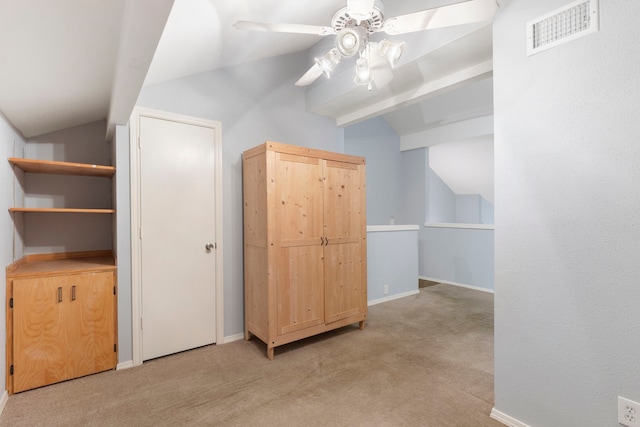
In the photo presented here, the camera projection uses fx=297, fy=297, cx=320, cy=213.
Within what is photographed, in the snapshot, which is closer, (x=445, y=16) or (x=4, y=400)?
(x=445, y=16)

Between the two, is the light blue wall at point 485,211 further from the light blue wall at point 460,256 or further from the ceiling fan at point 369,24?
the ceiling fan at point 369,24

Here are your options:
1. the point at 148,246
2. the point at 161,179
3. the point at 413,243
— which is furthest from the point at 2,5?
the point at 413,243

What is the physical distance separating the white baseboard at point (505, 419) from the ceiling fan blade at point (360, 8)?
7.99 feet

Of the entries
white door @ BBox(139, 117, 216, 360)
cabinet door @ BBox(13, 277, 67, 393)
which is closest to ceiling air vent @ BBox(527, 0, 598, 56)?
white door @ BBox(139, 117, 216, 360)

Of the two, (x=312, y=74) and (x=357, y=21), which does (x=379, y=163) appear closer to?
(x=312, y=74)

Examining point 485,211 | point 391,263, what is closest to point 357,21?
point 391,263

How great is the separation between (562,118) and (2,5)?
2.55m

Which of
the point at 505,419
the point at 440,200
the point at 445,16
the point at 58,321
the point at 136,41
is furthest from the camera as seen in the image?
the point at 440,200

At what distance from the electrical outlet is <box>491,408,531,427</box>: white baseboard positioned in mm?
469

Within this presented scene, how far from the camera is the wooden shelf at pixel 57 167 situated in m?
2.16

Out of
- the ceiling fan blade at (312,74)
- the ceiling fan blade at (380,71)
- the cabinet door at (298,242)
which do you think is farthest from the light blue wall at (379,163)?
the ceiling fan blade at (312,74)

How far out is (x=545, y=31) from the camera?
1.61 m

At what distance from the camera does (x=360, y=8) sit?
5.04ft

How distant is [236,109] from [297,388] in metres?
2.62
